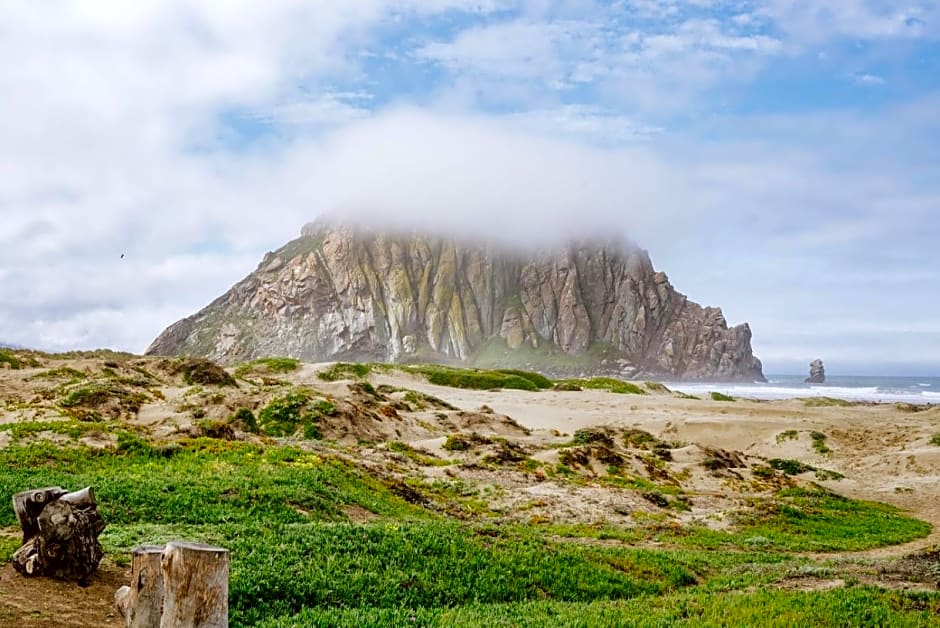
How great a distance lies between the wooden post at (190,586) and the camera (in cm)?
760

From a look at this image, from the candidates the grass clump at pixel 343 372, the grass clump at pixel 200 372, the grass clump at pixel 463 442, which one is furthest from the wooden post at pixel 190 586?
the grass clump at pixel 343 372

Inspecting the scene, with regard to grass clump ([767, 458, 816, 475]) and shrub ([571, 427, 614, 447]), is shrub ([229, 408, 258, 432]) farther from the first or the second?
grass clump ([767, 458, 816, 475])

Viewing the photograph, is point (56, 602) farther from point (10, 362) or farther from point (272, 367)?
point (272, 367)

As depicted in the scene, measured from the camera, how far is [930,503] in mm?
33500

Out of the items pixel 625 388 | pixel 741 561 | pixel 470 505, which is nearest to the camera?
pixel 741 561

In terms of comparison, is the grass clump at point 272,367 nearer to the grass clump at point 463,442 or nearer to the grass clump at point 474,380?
the grass clump at point 474,380

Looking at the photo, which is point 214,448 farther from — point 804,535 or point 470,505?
point 804,535

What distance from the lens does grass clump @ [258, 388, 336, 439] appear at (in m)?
33.9

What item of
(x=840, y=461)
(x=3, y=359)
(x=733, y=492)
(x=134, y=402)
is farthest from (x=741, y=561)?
(x=3, y=359)

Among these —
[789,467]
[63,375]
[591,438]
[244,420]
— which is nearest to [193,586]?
[244,420]

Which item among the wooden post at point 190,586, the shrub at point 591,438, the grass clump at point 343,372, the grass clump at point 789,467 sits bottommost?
the grass clump at point 789,467

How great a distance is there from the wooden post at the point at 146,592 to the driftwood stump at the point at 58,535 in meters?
3.11

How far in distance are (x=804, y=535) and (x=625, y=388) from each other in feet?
205

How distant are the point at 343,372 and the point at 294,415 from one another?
36020 millimetres
